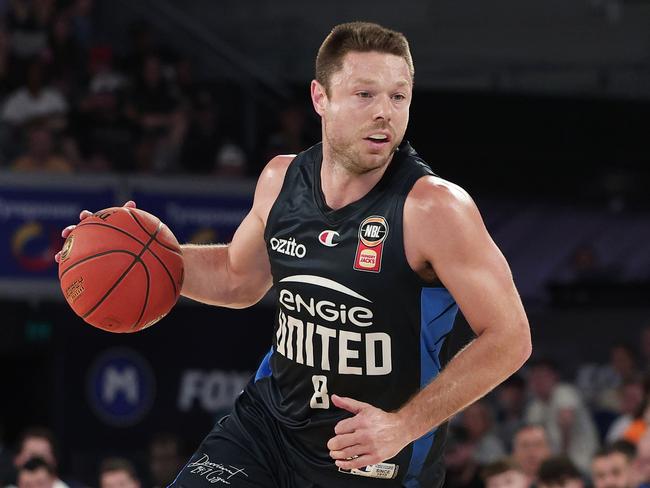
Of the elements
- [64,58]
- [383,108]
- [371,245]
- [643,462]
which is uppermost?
[64,58]

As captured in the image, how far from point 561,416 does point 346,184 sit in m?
7.15

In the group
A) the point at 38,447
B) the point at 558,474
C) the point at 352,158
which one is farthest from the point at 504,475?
the point at 352,158

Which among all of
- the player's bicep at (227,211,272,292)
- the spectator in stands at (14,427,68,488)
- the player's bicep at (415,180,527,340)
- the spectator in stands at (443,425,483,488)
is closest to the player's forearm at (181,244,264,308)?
the player's bicep at (227,211,272,292)

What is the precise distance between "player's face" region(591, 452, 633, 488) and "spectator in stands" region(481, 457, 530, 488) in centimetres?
53

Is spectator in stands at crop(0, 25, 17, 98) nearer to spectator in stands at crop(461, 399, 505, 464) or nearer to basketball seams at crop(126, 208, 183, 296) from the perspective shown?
spectator in stands at crop(461, 399, 505, 464)

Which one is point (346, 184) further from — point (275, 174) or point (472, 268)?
point (472, 268)

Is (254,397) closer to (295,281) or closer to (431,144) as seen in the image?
(295,281)

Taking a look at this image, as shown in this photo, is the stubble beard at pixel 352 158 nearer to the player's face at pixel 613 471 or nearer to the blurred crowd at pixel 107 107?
the player's face at pixel 613 471

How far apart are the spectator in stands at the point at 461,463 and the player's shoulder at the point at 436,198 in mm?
6297

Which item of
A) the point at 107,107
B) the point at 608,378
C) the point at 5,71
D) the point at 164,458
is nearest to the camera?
the point at 164,458

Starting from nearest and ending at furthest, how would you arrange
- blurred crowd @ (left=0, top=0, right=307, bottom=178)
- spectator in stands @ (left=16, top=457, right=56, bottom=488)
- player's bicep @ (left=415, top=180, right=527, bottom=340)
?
player's bicep @ (left=415, top=180, right=527, bottom=340) < spectator in stands @ (left=16, top=457, right=56, bottom=488) < blurred crowd @ (left=0, top=0, right=307, bottom=178)

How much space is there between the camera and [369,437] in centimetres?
393

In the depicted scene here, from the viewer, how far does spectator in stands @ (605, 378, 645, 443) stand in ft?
34.7

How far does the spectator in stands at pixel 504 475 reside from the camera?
8.53 meters
